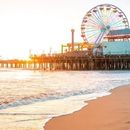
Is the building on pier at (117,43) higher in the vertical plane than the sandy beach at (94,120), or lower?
higher

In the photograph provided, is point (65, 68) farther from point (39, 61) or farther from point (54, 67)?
point (39, 61)

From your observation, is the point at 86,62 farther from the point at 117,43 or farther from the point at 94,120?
the point at 94,120

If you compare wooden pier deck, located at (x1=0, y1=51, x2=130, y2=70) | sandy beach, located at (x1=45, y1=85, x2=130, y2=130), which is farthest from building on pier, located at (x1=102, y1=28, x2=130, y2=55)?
sandy beach, located at (x1=45, y1=85, x2=130, y2=130)

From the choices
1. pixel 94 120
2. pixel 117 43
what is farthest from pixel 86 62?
pixel 94 120

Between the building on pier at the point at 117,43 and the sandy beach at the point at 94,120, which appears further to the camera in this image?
the building on pier at the point at 117,43

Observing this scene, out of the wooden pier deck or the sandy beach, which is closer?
the sandy beach

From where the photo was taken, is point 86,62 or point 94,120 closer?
point 94,120

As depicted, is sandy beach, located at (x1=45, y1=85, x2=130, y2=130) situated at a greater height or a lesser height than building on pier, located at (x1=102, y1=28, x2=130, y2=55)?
lesser

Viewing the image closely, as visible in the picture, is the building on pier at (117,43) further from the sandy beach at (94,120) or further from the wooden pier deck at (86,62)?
the sandy beach at (94,120)

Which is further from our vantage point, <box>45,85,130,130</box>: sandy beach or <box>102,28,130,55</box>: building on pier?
<box>102,28,130,55</box>: building on pier

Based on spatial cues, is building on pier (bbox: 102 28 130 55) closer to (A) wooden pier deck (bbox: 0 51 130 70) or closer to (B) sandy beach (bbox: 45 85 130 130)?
(A) wooden pier deck (bbox: 0 51 130 70)

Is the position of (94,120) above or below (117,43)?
below

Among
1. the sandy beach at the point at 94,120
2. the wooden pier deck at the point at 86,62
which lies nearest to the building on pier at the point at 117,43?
the wooden pier deck at the point at 86,62

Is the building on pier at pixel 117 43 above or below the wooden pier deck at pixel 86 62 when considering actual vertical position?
above
